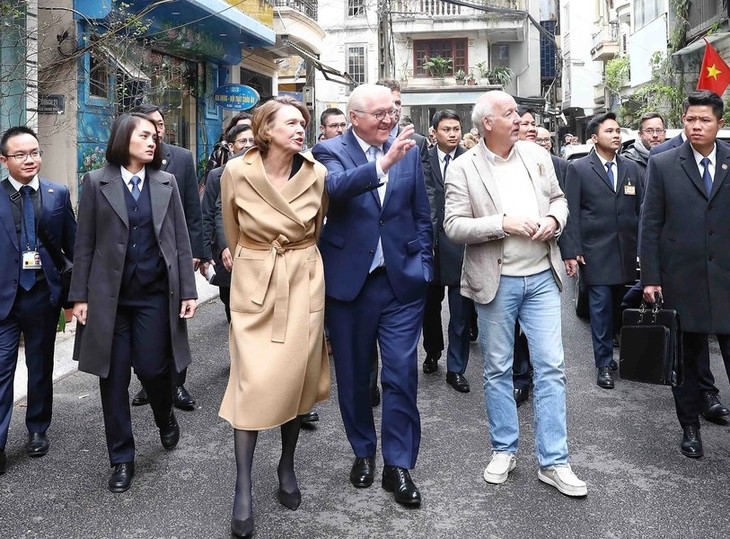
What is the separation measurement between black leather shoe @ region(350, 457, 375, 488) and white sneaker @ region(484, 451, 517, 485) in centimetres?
65

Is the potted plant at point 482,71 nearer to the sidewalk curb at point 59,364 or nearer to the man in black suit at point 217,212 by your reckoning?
the sidewalk curb at point 59,364

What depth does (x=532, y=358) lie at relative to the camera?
4691mm

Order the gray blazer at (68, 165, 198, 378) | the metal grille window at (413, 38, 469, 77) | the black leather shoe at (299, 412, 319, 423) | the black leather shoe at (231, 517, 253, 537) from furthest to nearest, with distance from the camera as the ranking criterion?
the metal grille window at (413, 38, 469, 77) → the black leather shoe at (299, 412, 319, 423) → the gray blazer at (68, 165, 198, 378) → the black leather shoe at (231, 517, 253, 537)

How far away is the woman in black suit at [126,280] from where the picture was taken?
468cm

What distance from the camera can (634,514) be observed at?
414 cm

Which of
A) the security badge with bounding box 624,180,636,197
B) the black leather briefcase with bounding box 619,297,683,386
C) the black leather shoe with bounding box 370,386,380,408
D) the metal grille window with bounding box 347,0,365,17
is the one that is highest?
the metal grille window with bounding box 347,0,365,17

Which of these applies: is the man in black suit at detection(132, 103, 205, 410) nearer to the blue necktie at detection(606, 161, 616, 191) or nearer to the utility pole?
the blue necktie at detection(606, 161, 616, 191)

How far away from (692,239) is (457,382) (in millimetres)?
2339

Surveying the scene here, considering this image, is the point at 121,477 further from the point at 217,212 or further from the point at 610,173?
the point at 610,173

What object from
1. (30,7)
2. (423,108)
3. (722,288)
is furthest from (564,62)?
(722,288)

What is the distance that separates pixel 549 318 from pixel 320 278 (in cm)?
134

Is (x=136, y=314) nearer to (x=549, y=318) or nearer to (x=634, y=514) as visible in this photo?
(x=549, y=318)

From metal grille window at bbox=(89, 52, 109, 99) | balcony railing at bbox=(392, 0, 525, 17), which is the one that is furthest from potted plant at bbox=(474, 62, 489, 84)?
metal grille window at bbox=(89, 52, 109, 99)

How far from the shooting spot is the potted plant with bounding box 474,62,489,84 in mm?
39094
